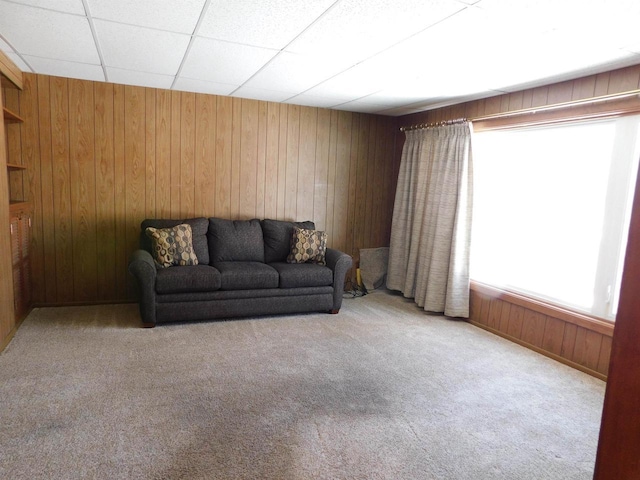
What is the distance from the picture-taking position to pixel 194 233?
4520 mm

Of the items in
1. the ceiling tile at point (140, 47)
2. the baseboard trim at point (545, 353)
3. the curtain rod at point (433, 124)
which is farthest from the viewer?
the curtain rod at point (433, 124)

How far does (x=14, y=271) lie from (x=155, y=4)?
8.79 feet

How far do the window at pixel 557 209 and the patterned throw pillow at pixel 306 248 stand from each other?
62.7 inches

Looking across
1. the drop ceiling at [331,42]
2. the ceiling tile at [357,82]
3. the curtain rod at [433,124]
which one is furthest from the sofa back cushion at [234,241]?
the curtain rod at [433,124]

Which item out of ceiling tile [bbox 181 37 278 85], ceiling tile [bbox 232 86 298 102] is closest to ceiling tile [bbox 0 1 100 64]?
ceiling tile [bbox 181 37 278 85]

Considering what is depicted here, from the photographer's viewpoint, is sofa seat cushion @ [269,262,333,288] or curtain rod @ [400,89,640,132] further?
sofa seat cushion @ [269,262,333,288]

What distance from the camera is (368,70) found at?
11.2 ft

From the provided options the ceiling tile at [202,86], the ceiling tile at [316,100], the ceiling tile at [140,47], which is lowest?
the ceiling tile at [140,47]

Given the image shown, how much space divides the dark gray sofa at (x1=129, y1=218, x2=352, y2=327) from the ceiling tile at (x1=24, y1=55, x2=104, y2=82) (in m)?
1.45

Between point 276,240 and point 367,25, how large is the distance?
2801 millimetres

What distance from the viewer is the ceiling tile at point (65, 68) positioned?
141 inches

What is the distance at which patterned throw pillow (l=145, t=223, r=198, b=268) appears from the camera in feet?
13.6

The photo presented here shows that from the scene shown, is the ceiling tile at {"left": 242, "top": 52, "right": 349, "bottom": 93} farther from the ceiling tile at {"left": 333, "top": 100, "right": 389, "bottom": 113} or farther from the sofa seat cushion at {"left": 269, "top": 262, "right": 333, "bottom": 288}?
the sofa seat cushion at {"left": 269, "top": 262, "right": 333, "bottom": 288}

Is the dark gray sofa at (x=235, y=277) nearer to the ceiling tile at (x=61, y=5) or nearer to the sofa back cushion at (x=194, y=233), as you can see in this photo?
the sofa back cushion at (x=194, y=233)
